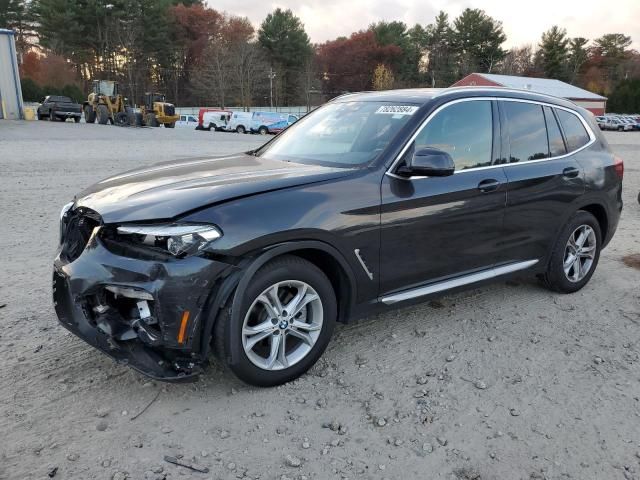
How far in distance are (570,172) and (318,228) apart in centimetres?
266

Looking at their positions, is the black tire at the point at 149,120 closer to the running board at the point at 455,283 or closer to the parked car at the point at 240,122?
the parked car at the point at 240,122

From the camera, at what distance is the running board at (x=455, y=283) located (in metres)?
3.54

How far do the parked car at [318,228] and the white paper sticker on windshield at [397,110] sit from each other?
2 cm

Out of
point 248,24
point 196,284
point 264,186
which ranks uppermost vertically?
point 248,24

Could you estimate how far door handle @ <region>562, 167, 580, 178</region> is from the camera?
4.50m

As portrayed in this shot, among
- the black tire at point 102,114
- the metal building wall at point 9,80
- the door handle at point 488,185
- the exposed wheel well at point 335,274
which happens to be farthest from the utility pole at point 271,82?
the exposed wheel well at point 335,274

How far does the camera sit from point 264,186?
10.1 ft

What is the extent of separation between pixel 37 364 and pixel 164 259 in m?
1.38

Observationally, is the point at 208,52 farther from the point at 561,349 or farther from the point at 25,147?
the point at 561,349

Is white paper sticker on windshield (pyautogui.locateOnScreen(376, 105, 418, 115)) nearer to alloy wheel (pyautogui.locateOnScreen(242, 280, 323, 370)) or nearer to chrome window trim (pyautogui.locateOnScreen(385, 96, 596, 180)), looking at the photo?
chrome window trim (pyautogui.locateOnScreen(385, 96, 596, 180))

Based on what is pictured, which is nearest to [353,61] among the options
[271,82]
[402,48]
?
[402,48]

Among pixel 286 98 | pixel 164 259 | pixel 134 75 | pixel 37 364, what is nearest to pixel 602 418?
pixel 164 259

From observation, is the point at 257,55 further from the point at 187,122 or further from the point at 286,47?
the point at 187,122

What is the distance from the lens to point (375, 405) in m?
3.07
